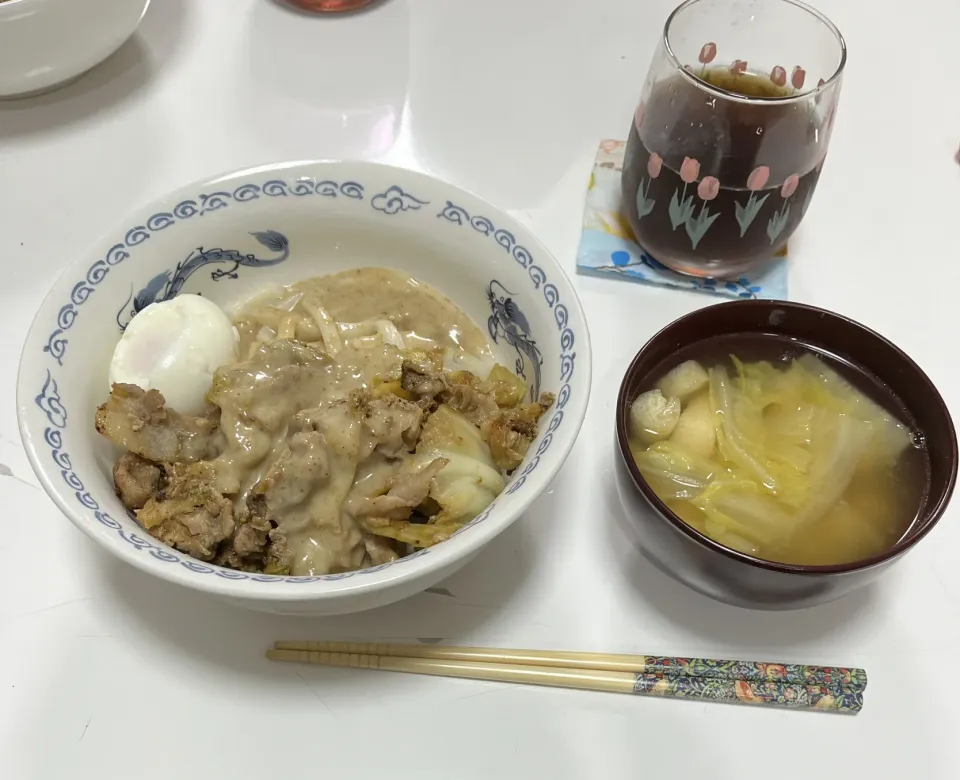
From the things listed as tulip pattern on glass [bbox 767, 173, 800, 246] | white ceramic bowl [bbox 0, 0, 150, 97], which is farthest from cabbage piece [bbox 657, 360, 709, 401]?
white ceramic bowl [bbox 0, 0, 150, 97]

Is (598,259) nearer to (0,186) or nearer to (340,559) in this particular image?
(340,559)

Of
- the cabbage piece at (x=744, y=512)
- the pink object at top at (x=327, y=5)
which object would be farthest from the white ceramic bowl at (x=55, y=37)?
the cabbage piece at (x=744, y=512)

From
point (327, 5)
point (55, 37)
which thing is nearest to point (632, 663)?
point (55, 37)

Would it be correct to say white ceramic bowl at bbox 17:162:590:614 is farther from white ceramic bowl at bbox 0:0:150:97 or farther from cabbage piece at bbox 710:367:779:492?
white ceramic bowl at bbox 0:0:150:97

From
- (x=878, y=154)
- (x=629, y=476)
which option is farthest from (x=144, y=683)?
(x=878, y=154)

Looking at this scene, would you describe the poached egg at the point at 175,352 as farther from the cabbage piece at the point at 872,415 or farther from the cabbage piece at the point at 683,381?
the cabbage piece at the point at 872,415

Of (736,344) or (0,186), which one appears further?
(0,186)
